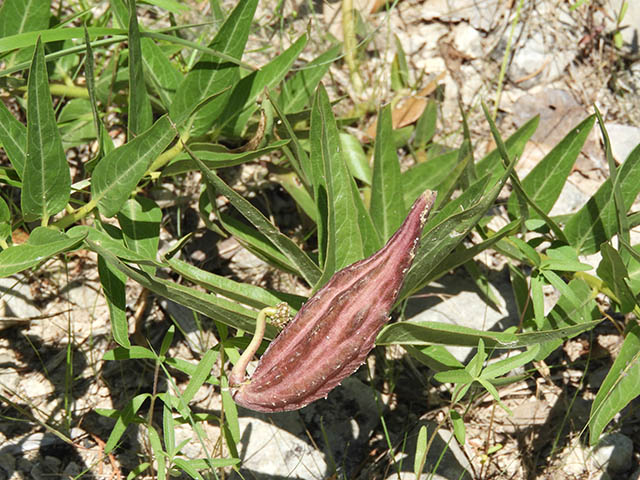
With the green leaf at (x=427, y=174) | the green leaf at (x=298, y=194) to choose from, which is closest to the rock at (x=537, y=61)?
the green leaf at (x=427, y=174)

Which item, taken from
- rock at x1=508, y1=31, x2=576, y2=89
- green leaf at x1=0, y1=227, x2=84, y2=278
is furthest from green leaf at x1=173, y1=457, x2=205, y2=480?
rock at x1=508, y1=31, x2=576, y2=89

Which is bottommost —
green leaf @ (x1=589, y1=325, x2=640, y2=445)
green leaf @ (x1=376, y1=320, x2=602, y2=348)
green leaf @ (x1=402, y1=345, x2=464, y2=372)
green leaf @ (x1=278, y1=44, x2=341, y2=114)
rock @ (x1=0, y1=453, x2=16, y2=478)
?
rock @ (x1=0, y1=453, x2=16, y2=478)

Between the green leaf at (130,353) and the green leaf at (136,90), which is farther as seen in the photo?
the green leaf at (130,353)

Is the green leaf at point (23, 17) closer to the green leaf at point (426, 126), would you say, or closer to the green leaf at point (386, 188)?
the green leaf at point (386, 188)

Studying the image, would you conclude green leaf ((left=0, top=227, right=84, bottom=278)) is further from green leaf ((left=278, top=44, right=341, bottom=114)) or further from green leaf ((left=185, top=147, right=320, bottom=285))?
green leaf ((left=278, top=44, right=341, bottom=114))

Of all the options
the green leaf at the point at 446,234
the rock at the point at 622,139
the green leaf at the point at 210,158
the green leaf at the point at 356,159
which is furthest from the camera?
the rock at the point at 622,139

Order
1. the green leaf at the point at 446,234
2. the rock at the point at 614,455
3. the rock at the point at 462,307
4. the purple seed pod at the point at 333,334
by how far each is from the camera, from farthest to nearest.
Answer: the rock at the point at 462,307
the rock at the point at 614,455
the green leaf at the point at 446,234
the purple seed pod at the point at 333,334

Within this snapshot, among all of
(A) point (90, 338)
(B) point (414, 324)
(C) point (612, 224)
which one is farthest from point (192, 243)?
(C) point (612, 224)
